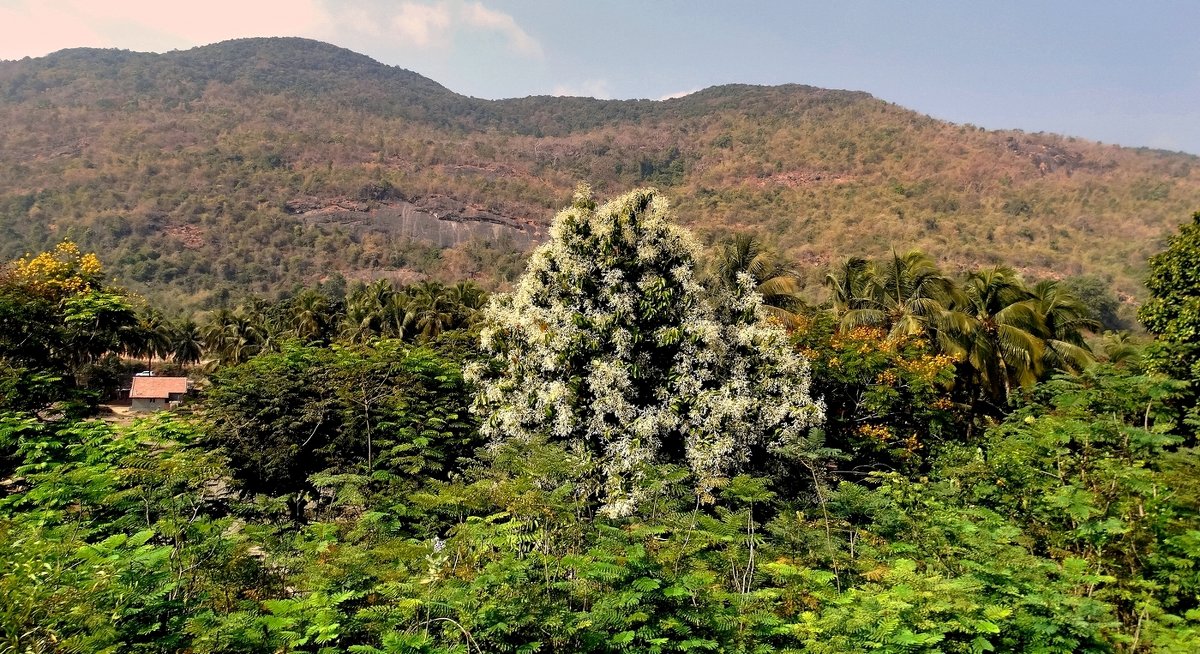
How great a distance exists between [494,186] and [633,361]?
459 feet

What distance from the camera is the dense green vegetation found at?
13.3 feet

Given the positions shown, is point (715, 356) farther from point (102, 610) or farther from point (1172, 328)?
point (102, 610)

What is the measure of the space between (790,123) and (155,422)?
158m

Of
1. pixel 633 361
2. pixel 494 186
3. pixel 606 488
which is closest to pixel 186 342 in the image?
pixel 633 361

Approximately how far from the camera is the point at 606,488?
9414 mm

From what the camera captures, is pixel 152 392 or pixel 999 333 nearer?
pixel 999 333

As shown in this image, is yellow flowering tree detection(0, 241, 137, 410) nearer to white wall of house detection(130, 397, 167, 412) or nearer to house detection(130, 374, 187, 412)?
house detection(130, 374, 187, 412)

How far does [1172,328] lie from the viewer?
9750 millimetres

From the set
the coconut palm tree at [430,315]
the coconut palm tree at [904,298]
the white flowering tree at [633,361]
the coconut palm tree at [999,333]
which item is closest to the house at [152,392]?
the coconut palm tree at [430,315]

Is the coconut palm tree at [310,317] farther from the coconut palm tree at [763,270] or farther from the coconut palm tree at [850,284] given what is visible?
the coconut palm tree at [850,284]

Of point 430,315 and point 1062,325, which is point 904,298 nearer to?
point 1062,325

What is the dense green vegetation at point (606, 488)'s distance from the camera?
4066 mm

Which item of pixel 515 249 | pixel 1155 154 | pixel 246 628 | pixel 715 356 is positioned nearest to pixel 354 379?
pixel 715 356

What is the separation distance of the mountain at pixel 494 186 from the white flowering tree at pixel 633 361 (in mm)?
65598
